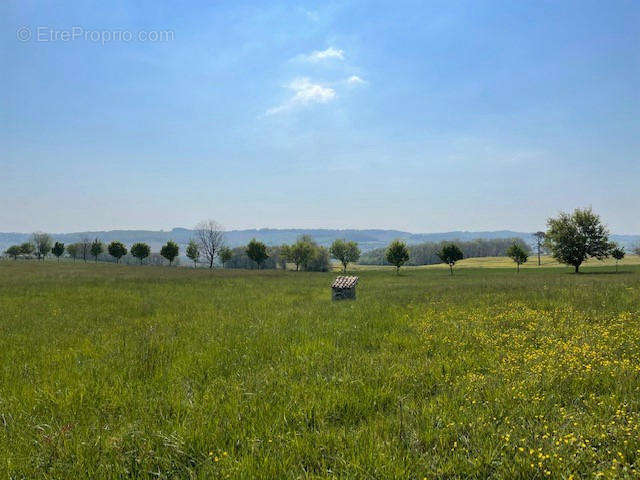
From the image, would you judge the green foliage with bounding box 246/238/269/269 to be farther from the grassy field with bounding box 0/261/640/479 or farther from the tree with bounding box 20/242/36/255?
the tree with bounding box 20/242/36/255

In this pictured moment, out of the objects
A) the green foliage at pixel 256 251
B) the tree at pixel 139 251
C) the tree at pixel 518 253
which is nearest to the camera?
the tree at pixel 518 253

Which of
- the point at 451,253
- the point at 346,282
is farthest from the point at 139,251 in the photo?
the point at 346,282

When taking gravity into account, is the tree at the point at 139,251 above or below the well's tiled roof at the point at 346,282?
above

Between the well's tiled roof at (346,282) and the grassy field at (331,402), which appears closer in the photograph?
the grassy field at (331,402)

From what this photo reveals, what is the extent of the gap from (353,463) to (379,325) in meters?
6.87

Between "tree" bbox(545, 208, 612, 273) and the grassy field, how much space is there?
58013 mm

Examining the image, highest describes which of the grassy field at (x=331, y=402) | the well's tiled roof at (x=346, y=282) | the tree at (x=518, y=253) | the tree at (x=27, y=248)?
the tree at (x=27, y=248)

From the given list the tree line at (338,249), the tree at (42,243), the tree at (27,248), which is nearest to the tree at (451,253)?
the tree line at (338,249)

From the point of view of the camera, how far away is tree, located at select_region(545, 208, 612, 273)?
5588cm

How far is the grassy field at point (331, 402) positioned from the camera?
12.1 feet

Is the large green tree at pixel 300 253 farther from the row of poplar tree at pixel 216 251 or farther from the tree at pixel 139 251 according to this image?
the tree at pixel 139 251

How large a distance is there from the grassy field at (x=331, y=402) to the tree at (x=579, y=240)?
58013 millimetres

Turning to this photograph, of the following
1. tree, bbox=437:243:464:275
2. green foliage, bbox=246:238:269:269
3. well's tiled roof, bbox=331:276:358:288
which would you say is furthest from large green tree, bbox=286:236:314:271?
well's tiled roof, bbox=331:276:358:288

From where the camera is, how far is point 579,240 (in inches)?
2223
